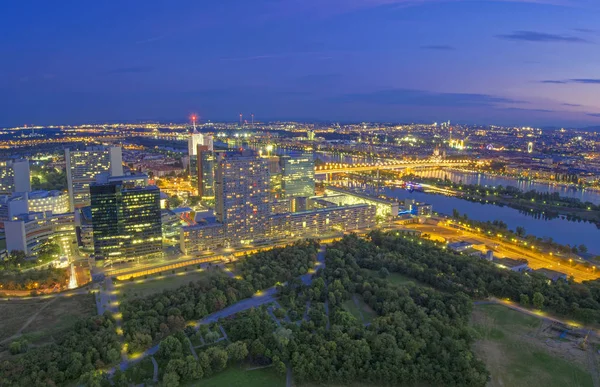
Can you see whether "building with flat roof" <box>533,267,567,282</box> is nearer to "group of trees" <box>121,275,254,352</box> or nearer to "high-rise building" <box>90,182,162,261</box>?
"group of trees" <box>121,275,254,352</box>

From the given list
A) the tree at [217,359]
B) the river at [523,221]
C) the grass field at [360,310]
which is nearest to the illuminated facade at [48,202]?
the tree at [217,359]

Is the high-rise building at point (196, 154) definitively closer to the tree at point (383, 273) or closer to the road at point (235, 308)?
the road at point (235, 308)

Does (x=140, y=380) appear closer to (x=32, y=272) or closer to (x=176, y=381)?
(x=176, y=381)

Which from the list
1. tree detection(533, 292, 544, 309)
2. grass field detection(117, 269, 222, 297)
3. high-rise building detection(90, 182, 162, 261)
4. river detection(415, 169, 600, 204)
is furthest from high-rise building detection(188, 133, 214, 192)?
river detection(415, 169, 600, 204)

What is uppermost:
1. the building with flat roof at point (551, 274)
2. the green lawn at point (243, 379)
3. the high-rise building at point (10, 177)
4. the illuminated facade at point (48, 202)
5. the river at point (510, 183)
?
the high-rise building at point (10, 177)

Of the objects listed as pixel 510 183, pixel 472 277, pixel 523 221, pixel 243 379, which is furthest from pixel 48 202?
pixel 510 183

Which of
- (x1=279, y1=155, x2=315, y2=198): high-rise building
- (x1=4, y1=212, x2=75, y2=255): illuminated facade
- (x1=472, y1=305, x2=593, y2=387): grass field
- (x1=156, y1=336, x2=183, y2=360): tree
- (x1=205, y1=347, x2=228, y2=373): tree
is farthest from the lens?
(x1=279, y1=155, x2=315, y2=198): high-rise building

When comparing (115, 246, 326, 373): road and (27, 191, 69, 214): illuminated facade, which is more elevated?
(27, 191, 69, 214): illuminated facade
